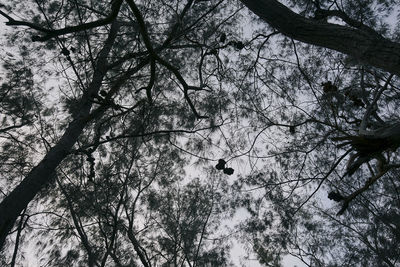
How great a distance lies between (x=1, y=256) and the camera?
4.40m

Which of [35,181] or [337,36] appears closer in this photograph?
[337,36]

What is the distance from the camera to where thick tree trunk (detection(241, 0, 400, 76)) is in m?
1.36

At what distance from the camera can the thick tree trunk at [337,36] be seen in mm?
1362

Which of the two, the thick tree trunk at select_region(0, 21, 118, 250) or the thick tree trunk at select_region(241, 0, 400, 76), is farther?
the thick tree trunk at select_region(0, 21, 118, 250)

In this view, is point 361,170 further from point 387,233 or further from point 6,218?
point 6,218

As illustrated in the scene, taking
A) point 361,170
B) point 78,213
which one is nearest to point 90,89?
point 78,213

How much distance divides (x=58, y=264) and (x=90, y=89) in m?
3.12

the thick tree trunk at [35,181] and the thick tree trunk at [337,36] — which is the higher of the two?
the thick tree trunk at [337,36]

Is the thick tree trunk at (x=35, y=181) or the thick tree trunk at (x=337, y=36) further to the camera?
the thick tree trunk at (x=35, y=181)

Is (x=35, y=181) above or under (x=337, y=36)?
under

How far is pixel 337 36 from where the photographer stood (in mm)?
1584

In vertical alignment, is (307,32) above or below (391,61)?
above

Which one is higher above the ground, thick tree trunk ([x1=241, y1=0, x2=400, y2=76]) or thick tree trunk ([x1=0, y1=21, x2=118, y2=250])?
thick tree trunk ([x1=241, y1=0, x2=400, y2=76])

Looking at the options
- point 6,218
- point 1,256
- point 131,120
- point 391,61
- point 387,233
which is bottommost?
point 6,218
